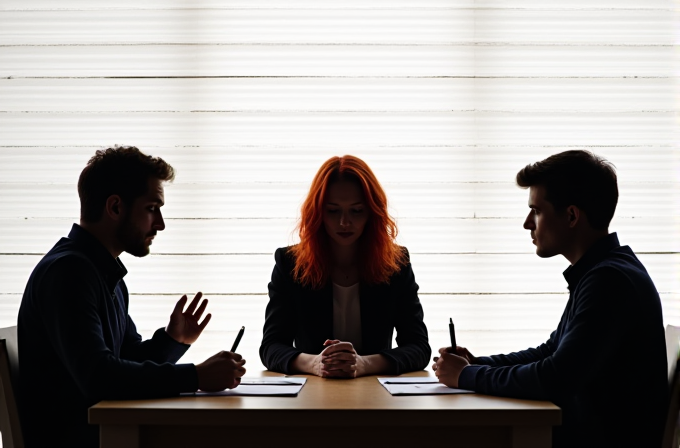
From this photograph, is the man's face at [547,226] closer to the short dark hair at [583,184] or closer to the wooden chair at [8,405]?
the short dark hair at [583,184]

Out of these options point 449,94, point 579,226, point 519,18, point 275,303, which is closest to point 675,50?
point 519,18

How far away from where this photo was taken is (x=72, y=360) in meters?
1.67

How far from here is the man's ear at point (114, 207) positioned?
6.56 feet

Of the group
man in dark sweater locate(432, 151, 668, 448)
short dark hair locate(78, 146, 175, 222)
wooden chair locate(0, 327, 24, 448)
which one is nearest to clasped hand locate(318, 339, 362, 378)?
man in dark sweater locate(432, 151, 668, 448)

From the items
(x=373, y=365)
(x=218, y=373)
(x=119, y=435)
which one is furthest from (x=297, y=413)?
(x=373, y=365)

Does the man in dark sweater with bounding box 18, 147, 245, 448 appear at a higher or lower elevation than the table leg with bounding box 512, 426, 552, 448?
higher

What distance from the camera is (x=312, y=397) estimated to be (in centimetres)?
170

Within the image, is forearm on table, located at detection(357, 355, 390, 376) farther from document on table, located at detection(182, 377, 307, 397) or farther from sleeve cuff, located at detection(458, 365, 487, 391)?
sleeve cuff, located at detection(458, 365, 487, 391)

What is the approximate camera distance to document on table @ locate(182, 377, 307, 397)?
171cm

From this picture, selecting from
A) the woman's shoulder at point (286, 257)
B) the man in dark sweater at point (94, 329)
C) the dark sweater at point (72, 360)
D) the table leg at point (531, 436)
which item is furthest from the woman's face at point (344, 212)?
the table leg at point (531, 436)

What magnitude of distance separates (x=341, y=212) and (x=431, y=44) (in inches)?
46.2

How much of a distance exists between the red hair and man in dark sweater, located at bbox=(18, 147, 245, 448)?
1.78ft

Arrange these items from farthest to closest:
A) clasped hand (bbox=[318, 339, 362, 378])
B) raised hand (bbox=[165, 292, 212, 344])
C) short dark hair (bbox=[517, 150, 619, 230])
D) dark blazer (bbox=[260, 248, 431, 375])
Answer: dark blazer (bbox=[260, 248, 431, 375]), raised hand (bbox=[165, 292, 212, 344]), clasped hand (bbox=[318, 339, 362, 378]), short dark hair (bbox=[517, 150, 619, 230])

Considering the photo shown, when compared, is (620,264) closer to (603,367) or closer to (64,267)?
(603,367)
